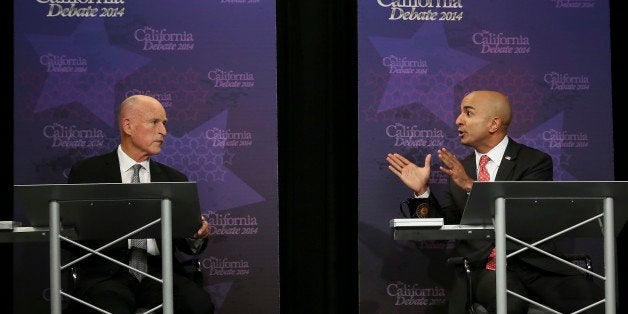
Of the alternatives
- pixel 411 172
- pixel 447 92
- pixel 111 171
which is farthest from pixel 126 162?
pixel 447 92

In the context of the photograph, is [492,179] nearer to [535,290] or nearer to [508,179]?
[508,179]

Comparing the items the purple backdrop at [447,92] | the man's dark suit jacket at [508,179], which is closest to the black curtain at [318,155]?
the purple backdrop at [447,92]

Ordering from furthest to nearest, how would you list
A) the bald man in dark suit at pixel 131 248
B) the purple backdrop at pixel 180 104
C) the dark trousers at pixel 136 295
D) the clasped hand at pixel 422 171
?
the purple backdrop at pixel 180 104, the clasped hand at pixel 422 171, the bald man in dark suit at pixel 131 248, the dark trousers at pixel 136 295

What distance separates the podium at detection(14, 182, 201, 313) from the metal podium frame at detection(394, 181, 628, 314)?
41.7 inches

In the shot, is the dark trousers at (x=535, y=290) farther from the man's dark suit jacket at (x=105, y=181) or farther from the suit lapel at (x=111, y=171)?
the suit lapel at (x=111, y=171)

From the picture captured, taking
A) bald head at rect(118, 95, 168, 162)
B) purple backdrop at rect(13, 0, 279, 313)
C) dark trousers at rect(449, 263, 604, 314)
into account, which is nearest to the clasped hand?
dark trousers at rect(449, 263, 604, 314)

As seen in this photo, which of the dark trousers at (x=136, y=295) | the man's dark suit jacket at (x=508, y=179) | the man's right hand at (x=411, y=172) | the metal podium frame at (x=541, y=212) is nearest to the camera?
the metal podium frame at (x=541, y=212)

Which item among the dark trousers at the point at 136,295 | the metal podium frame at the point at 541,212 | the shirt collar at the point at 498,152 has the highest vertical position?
the shirt collar at the point at 498,152

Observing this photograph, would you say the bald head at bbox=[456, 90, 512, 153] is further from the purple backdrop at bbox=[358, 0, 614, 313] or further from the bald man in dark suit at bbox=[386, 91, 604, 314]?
the purple backdrop at bbox=[358, 0, 614, 313]

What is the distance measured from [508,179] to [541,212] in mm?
1081

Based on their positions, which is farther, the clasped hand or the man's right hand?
the man's right hand

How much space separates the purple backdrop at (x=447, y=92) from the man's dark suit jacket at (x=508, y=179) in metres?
0.35

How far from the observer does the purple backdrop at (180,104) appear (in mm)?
5742

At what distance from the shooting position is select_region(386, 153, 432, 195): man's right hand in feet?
18.1
